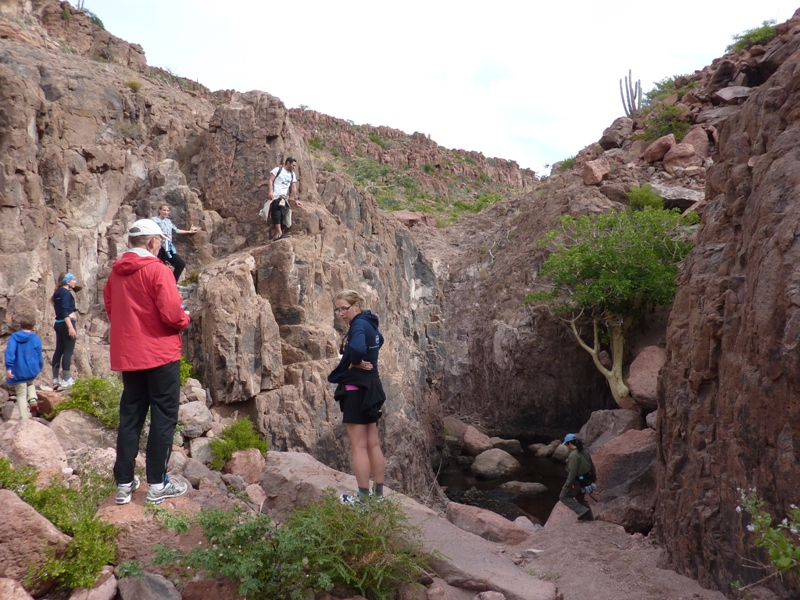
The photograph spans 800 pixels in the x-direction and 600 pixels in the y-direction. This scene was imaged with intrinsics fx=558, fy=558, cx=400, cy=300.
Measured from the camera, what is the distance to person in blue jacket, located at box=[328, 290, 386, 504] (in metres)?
4.78

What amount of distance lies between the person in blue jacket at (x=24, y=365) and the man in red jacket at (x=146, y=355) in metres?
3.68

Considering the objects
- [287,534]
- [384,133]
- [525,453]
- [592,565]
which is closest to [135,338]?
[287,534]

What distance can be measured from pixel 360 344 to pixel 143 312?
1.71m

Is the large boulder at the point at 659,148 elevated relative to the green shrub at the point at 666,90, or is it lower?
lower

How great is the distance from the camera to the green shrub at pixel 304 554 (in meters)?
3.37

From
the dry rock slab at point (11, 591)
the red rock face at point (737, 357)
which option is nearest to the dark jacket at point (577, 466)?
the red rock face at point (737, 357)

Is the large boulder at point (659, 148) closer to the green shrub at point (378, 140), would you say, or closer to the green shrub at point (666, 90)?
the green shrub at point (666, 90)

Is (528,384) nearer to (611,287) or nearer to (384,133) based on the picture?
(611,287)

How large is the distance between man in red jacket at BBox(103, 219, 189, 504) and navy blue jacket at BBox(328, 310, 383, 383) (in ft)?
4.48

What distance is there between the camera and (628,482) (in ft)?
30.0

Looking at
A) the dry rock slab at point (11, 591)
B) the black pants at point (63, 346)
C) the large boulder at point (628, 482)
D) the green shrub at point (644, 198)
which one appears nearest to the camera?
the dry rock slab at point (11, 591)

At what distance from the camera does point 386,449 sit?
12336 millimetres

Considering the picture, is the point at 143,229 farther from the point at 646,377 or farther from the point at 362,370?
the point at 646,377

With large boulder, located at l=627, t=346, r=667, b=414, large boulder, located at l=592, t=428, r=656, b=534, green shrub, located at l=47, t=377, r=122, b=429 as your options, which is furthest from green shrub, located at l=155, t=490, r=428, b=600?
large boulder, located at l=627, t=346, r=667, b=414
